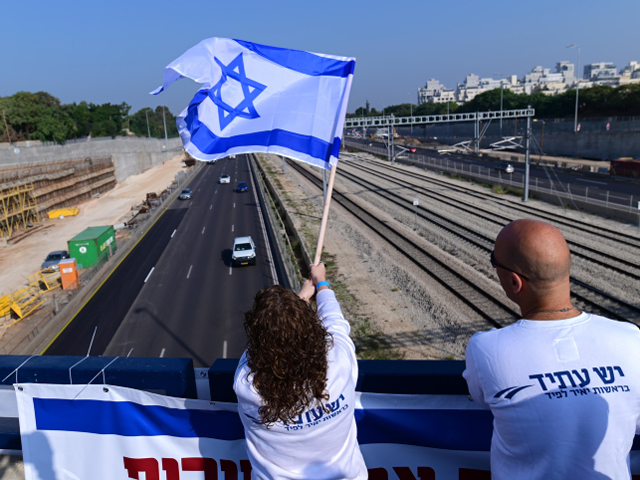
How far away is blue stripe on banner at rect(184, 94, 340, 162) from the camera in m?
5.18

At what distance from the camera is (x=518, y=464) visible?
1934mm

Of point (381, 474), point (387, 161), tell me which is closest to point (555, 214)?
point (381, 474)

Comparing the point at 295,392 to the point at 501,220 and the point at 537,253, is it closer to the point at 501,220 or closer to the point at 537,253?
the point at 537,253

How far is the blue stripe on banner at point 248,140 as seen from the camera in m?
5.18

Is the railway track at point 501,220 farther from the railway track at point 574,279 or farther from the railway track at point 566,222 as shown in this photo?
the railway track at point 566,222

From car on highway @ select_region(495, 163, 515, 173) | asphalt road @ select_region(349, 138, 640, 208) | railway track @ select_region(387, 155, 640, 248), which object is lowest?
railway track @ select_region(387, 155, 640, 248)

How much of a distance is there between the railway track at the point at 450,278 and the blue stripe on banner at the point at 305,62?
481 inches

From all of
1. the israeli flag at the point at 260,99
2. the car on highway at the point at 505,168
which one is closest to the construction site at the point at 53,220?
the israeli flag at the point at 260,99

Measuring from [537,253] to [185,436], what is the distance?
226cm

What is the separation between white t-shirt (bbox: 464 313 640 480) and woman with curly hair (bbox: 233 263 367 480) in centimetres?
72

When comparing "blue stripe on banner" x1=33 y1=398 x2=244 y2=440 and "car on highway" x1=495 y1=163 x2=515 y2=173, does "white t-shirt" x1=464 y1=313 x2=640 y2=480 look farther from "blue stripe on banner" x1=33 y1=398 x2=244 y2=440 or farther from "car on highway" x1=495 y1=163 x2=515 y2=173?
"car on highway" x1=495 y1=163 x2=515 y2=173

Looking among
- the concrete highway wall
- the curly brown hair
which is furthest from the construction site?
the curly brown hair

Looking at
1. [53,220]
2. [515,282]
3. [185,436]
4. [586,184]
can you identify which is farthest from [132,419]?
[53,220]

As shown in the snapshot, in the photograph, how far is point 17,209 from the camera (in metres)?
46.1
